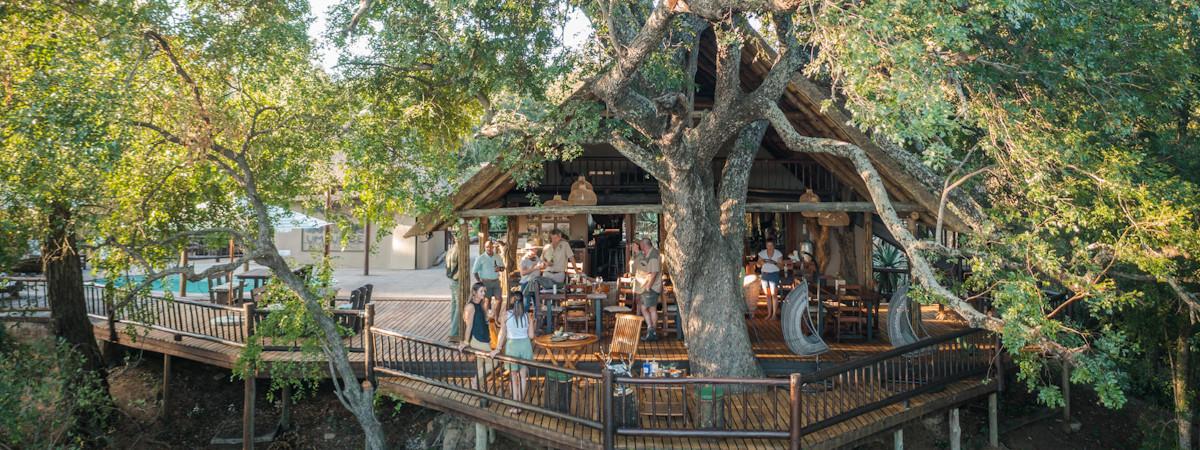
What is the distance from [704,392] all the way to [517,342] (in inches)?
95.4

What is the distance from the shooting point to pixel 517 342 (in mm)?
8531

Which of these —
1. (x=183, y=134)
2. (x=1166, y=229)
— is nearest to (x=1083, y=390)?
(x=1166, y=229)

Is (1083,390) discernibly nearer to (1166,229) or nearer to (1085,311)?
(1085,311)

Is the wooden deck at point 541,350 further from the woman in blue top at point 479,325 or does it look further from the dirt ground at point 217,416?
the woman in blue top at point 479,325

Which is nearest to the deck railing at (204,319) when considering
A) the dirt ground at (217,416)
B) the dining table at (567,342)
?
the dirt ground at (217,416)

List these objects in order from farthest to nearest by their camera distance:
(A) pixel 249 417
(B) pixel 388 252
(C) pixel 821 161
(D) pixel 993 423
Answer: (B) pixel 388 252
(C) pixel 821 161
(A) pixel 249 417
(D) pixel 993 423

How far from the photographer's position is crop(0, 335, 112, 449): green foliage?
7.58m

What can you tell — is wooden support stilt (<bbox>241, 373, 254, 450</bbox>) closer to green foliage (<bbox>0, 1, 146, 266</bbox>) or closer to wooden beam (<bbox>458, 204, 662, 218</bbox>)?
green foliage (<bbox>0, 1, 146, 266</bbox>)

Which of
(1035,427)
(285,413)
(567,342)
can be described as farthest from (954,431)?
(285,413)

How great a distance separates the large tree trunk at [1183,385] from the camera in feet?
27.8

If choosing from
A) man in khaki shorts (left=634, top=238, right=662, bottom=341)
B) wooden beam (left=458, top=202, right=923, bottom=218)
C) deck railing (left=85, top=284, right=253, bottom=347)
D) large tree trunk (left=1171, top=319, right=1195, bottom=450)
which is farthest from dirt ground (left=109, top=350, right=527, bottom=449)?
large tree trunk (left=1171, top=319, right=1195, bottom=450)

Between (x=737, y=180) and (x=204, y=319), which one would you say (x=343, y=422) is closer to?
(x=204, y=319)

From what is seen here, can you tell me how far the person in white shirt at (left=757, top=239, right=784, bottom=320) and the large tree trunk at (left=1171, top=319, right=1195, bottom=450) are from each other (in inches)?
223

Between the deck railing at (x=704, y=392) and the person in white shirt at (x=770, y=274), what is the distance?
131 inches
